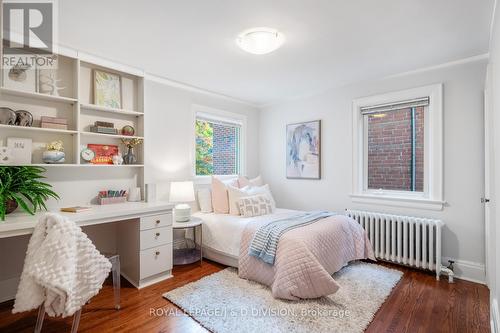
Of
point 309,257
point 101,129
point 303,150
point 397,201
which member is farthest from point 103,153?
point 397,201

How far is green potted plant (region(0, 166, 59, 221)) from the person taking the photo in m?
2.02

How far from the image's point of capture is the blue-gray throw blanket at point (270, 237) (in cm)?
241

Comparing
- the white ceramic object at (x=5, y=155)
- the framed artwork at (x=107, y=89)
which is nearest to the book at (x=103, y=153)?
→ the framed artwork at (x=107, y=89)

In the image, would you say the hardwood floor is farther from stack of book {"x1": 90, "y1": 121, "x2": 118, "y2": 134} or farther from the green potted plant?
stack of book {"x1": 90, "y1": 121, "x2": 118, "y2": 134}

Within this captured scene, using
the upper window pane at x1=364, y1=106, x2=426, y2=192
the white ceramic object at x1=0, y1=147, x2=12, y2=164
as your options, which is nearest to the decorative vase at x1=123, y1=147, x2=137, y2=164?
the white ceramic object at x1=0, y1=147, x2=12, y2=164

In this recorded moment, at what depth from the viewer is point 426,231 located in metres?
2.84

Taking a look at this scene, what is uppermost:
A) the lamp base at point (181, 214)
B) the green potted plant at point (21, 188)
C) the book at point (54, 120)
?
the book at point (54, 120)

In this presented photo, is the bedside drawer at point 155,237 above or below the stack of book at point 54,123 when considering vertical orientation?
below

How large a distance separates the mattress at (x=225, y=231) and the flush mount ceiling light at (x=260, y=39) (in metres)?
1.77

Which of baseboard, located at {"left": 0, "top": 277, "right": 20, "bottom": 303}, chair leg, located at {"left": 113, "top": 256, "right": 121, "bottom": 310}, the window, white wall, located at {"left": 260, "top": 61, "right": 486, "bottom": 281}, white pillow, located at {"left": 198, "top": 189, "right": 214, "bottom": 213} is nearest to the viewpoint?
chair leg, located at {"left": 113, "top": 256, "right": 121, "bottom": 310}

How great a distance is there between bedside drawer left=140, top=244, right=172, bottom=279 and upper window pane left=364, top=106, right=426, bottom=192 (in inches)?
108

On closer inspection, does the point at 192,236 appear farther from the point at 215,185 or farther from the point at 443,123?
the point at 443,123

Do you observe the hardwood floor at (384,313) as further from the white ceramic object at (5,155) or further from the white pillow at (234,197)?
the white ceramic object at (5,155)

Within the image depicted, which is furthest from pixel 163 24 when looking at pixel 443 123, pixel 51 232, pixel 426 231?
pixel 426 231
